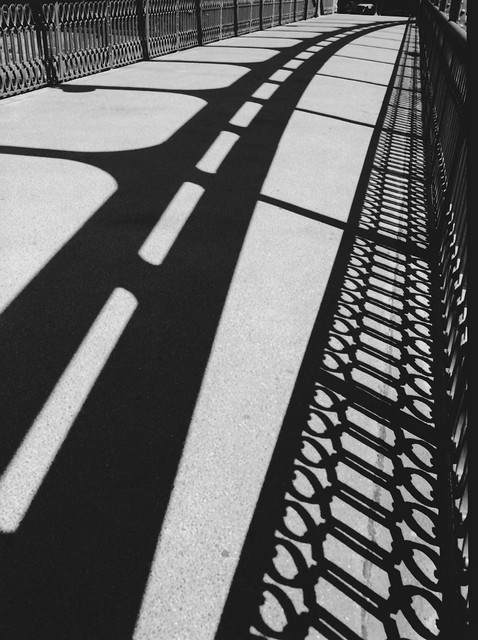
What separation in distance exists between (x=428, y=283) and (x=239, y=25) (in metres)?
19.2

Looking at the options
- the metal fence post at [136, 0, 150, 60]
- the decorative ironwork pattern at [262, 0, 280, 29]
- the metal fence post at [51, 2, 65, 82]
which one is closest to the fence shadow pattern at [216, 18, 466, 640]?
the metal fence post at [51, 2, 65, 82]

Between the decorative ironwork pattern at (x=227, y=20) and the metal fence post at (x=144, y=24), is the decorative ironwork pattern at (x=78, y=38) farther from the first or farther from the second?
the decorative ironwork pattern at (x=227, y=20)

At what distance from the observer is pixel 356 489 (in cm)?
261

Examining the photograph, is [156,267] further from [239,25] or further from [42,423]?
[239,25]

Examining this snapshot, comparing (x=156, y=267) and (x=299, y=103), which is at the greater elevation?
(x=299, y=103)

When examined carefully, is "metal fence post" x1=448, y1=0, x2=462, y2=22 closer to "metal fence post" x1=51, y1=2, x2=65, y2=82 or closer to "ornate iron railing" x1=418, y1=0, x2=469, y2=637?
"ornate iron railing" x1=418, y1=0, x2=469, y2=637

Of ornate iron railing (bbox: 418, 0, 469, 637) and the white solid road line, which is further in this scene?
the white solid road line

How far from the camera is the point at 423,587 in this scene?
2.21m

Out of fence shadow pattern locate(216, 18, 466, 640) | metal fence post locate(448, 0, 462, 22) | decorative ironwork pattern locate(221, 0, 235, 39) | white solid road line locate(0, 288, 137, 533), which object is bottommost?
fence shadow pattern locate(216, 18, 466, 640)

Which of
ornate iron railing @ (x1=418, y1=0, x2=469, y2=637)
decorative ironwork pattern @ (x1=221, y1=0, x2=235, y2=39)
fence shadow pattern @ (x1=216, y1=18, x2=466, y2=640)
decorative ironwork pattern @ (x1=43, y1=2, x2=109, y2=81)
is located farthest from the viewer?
decorative ironwork pattern @ (x1=221, y1=0, x2=235, y2=39)

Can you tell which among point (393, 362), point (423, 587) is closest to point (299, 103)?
point (393, 362)

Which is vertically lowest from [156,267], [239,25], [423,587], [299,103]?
[423,587]

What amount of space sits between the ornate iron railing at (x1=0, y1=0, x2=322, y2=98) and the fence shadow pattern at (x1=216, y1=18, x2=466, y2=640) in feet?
26.6

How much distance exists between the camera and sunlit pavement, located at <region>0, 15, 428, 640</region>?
219 cm
